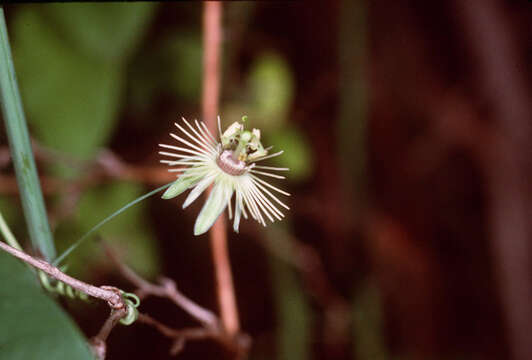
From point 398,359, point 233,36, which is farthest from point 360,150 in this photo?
point 398,359

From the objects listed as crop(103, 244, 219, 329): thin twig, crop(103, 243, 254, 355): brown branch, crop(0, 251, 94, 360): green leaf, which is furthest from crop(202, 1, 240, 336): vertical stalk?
crop(0, 251, 94, 360): green leaf

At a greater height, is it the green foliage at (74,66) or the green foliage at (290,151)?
the green foliage at (290,151)

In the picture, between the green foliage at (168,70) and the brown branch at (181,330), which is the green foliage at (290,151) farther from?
the brown branch at (181,330)

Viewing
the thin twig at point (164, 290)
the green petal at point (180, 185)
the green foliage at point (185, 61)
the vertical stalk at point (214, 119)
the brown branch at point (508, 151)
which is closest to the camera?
the green petal at point (180, 185)

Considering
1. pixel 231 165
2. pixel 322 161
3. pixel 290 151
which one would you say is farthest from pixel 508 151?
pixel 231 165

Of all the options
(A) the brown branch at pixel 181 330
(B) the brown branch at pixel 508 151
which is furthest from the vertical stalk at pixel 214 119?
Answer: (B) the brown branch at pixel 508 151

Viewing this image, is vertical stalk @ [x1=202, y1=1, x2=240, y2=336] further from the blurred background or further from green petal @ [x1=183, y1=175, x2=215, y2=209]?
green petal @ [x1=183, y1=175, x2=215, y2=209]
